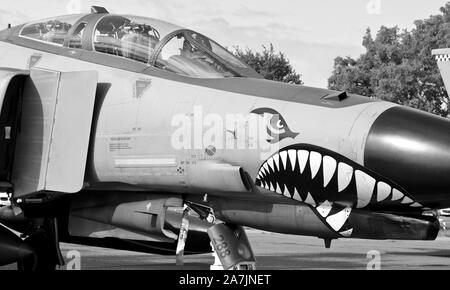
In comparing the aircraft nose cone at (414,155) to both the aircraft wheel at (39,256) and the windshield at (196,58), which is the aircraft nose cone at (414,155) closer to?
the windshield at (196,58)

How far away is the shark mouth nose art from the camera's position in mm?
5848

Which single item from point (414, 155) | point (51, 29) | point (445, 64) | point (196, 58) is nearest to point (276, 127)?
point (414, 155)

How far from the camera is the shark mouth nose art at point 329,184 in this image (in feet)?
19.2

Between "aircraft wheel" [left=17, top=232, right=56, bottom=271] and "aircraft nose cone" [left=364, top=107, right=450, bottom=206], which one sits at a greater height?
"aircraft nose cone" [left=364, top=107, right=450, bottom=206]

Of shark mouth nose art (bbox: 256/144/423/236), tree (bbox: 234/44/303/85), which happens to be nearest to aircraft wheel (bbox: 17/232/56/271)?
shark mouth nose art (bbox: 256/144/423/236)

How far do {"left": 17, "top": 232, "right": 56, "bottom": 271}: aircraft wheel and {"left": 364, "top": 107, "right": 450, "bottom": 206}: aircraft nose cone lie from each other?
4.47 metres

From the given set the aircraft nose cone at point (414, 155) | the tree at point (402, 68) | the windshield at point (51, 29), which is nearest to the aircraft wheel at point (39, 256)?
the windshield at point (51, 29)

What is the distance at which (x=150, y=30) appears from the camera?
24.3 feet

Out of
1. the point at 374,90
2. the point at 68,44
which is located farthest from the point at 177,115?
the point at 374,90

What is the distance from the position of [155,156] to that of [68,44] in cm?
165

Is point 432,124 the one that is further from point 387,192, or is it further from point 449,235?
point 449,235

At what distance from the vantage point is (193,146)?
21.4 ft

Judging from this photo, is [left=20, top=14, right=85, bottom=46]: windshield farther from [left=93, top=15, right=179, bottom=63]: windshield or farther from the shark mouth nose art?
the shark mouth nose art

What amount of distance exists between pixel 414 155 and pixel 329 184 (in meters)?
0.64
